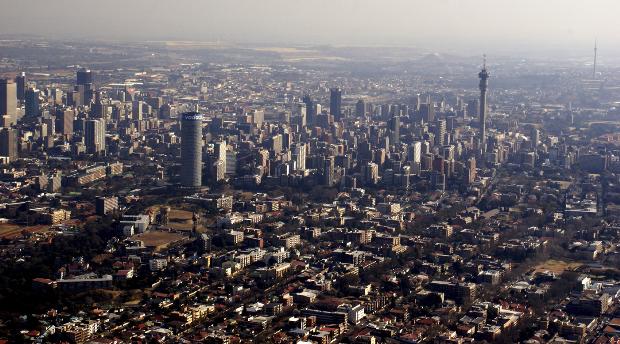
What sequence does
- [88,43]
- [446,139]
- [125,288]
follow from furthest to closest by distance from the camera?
[88,43] < [446,139] < [125,288]

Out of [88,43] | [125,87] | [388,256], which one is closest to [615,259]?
[388,256]

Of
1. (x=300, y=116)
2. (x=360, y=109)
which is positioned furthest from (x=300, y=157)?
(x=360, y=109)

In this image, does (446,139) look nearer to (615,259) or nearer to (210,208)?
(210,208)

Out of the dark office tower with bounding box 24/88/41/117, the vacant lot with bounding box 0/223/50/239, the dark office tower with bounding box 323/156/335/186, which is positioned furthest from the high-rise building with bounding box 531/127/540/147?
the vacant lot with bounding box 0/223/50/239

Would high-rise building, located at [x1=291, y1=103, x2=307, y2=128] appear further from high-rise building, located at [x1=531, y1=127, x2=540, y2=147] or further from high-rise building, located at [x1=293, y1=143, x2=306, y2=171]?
high-rise building, located at [x1=293, y1=143, x2=306, y2=171]

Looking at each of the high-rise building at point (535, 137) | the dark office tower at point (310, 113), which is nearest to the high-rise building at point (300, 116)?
the dark office tower at point (310, 113)

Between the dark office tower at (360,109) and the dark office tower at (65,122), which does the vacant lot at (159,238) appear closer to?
the dark office tower at (65,122)
